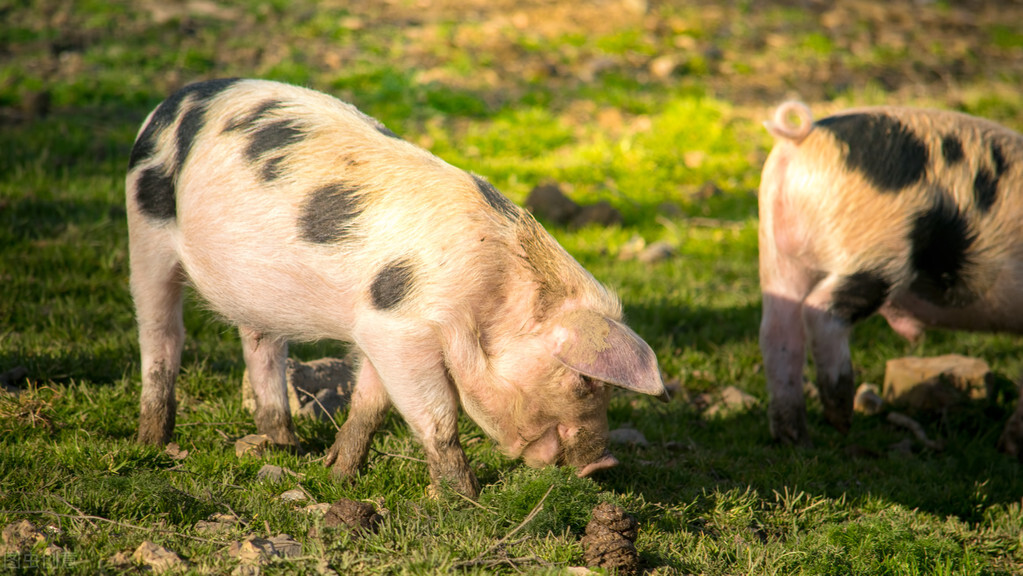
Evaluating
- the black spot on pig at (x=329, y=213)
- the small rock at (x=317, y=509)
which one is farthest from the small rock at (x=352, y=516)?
the black spot on pig at (x=329, y=213)

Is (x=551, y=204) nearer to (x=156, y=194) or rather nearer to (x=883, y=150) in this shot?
(x=883, y=150)

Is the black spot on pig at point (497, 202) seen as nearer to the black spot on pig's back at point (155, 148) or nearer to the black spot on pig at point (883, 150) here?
the black spot on pig's back at point (155, 148)

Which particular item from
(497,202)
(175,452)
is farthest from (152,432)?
(497,202)

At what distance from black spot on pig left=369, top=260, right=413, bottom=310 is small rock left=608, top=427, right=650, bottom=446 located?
5.24 feet

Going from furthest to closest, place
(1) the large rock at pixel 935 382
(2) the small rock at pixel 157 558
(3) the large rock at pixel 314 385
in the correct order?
1. (1) the large rock at pixel 935 382
2. (3) the large rock at pixel 314 385
3. (2) the small rock at pixel 157 558

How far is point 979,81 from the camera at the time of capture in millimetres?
11266

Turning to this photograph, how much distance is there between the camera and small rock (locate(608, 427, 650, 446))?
4.34 meters

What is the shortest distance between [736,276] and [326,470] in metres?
4.03

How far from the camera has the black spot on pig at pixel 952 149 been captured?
4539 mm

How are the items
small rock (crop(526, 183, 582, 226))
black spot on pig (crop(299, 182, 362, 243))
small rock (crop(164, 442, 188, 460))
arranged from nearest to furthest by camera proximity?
black spot on pig (crop(299, 182, 362, 243)), small rock (crop(164, 442, 188, 460)), small rock (crop(526, 183, 582, 226))

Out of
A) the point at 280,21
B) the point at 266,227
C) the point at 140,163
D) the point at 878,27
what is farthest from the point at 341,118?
the point at 878,27

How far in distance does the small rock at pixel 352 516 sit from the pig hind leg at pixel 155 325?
3.66ft

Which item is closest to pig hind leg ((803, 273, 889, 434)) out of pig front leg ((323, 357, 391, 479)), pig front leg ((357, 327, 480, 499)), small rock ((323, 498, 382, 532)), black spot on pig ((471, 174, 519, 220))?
black spot on pig ((471, 174, 519, 220))

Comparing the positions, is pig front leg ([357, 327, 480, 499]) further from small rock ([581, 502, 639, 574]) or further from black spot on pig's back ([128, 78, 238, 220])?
black spot on pig's back ([128, 78, 238, 220])
